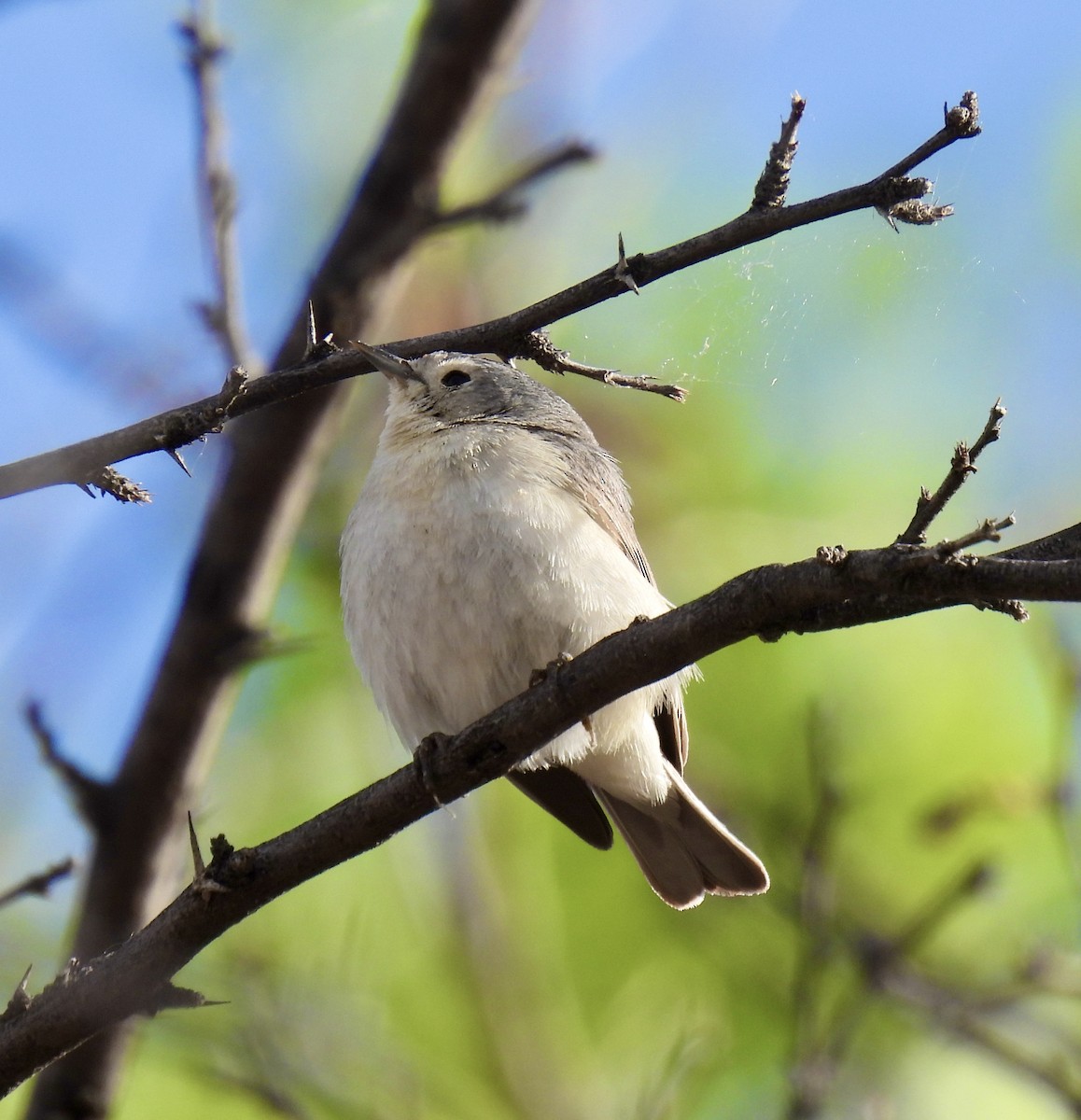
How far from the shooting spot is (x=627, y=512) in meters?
5.26

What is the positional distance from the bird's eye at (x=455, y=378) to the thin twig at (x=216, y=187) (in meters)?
1.06

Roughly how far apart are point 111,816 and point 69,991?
2288mm

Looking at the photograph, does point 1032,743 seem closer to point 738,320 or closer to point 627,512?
point 627,512

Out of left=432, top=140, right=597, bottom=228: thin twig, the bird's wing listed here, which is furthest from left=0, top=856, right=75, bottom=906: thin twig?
left=432, top=140, right=597, bottom=228: thin twig

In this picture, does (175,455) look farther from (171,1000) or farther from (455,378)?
(455,378)

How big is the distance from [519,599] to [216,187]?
1.80 m

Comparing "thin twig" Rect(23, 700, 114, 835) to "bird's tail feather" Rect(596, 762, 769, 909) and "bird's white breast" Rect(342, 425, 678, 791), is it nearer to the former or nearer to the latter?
"bird's white breast" Rect(342, 425, 678, 791)

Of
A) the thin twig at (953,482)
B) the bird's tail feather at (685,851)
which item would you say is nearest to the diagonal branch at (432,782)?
the thin twig at (953,482)

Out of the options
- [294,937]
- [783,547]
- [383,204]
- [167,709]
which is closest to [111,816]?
[167,709]

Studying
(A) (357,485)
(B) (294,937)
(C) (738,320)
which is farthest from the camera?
(A) (357,485)

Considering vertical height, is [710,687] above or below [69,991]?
above

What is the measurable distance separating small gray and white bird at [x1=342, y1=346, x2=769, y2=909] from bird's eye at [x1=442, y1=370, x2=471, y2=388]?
0.06 meters

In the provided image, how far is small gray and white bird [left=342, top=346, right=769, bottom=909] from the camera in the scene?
431 cm

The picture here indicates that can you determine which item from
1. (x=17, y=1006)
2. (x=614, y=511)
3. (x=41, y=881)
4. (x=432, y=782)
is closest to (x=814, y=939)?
(x=614, y=511)
